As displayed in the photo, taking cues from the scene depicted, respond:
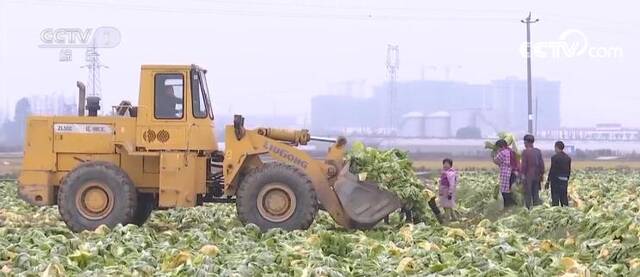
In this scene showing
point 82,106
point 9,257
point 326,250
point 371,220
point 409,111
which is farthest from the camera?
point 409,111

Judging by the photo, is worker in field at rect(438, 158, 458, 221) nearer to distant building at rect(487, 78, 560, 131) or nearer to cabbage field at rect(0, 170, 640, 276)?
cabbage field at rect(0, 170, 640, 276)

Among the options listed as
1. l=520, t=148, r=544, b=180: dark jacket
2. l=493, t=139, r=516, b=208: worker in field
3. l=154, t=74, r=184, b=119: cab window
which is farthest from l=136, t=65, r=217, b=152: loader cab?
l=520, t=148, r=544, b=180: dark jacket

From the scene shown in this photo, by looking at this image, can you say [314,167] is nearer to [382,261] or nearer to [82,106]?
[82,106]

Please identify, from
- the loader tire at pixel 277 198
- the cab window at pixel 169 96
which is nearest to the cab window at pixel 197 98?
the cab window at pixel 169 96

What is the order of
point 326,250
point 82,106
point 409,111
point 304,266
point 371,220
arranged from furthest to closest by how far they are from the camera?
point 409,111 → point 82,106 → point 371,220 → point 326,250 → point 304,266

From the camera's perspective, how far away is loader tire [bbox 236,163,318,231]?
15.5m

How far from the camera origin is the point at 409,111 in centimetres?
12256

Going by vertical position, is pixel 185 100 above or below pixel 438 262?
above

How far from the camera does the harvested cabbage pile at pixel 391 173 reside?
16219 millimetres

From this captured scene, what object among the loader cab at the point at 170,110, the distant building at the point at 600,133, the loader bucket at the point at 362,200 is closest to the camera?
the loader bucket at the point at 362,200

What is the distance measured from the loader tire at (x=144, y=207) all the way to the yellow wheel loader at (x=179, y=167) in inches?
11.6

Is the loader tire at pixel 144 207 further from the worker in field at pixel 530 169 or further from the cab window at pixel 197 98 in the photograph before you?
the worker in field at pixel 530 169

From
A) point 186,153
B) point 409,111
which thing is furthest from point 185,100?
point 409,111

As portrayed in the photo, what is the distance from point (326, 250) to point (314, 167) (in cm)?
438
